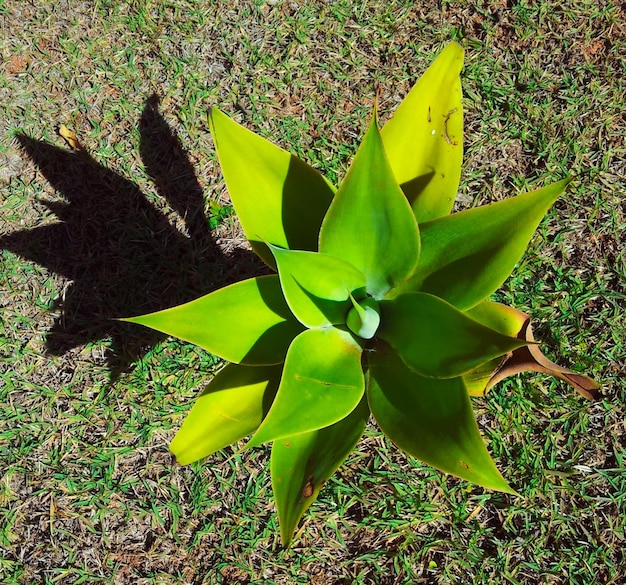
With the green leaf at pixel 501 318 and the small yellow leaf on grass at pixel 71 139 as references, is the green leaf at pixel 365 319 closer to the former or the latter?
the green leaf at pixel 501 318

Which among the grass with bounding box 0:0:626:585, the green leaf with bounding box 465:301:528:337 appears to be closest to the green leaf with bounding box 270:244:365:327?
the green leaf with bounding box 465:301:528:337

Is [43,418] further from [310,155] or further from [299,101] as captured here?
[299,101]

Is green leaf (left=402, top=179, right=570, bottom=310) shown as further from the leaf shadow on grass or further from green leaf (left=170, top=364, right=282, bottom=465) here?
the leaf shadow on grass

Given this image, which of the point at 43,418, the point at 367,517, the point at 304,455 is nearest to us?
the point at 304,455

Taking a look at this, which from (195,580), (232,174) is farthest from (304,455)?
(195,580)

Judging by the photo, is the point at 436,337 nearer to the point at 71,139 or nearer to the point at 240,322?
the point at 240,322

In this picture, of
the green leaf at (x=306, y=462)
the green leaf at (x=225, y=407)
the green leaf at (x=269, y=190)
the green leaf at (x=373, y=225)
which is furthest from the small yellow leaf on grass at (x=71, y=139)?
the green leaf at (x=306, y=462)

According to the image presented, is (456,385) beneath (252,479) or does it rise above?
above

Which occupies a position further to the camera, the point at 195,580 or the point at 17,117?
the point at 17,117
